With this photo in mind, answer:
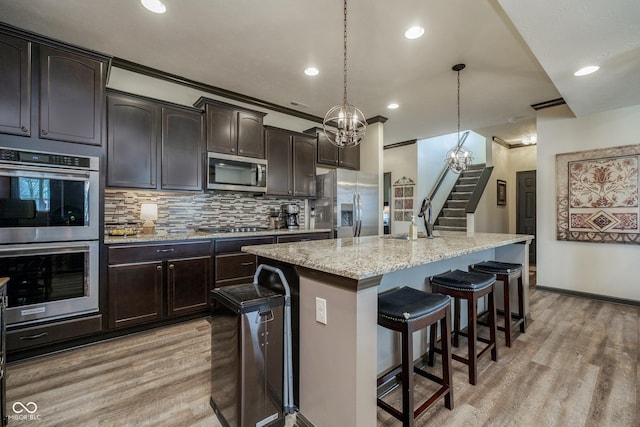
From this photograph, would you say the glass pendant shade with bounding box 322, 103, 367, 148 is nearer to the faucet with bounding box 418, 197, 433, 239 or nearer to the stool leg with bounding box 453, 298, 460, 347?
the faucet with bounding box 418, 197, 433, 239

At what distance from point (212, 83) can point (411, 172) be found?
465 cm

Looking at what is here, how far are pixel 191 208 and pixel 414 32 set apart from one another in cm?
316

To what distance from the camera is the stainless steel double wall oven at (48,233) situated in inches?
84.8

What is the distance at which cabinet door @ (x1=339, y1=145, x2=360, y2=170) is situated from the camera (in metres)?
4.96

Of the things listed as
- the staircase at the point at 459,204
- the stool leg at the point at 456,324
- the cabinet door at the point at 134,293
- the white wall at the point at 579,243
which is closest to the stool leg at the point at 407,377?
the stool leg at the point at 456,324

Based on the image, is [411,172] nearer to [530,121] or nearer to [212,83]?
[530,121]

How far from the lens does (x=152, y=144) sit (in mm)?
3043

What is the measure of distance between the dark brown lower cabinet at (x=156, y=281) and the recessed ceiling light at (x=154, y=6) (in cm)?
203

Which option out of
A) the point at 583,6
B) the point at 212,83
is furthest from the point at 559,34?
the point at 212,83

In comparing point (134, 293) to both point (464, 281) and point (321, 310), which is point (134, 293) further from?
point (464, 281)

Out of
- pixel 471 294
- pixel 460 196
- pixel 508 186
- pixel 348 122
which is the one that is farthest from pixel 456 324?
pixel 508 186

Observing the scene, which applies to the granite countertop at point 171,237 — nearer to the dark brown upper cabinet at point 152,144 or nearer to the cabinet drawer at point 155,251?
the cabinet drawer at point 155,251

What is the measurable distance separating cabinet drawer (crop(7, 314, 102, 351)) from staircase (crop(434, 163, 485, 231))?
6.15 m

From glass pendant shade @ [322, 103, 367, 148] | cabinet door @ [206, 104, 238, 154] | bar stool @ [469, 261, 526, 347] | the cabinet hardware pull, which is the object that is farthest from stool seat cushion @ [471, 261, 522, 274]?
A: the cabinet hardware pull
